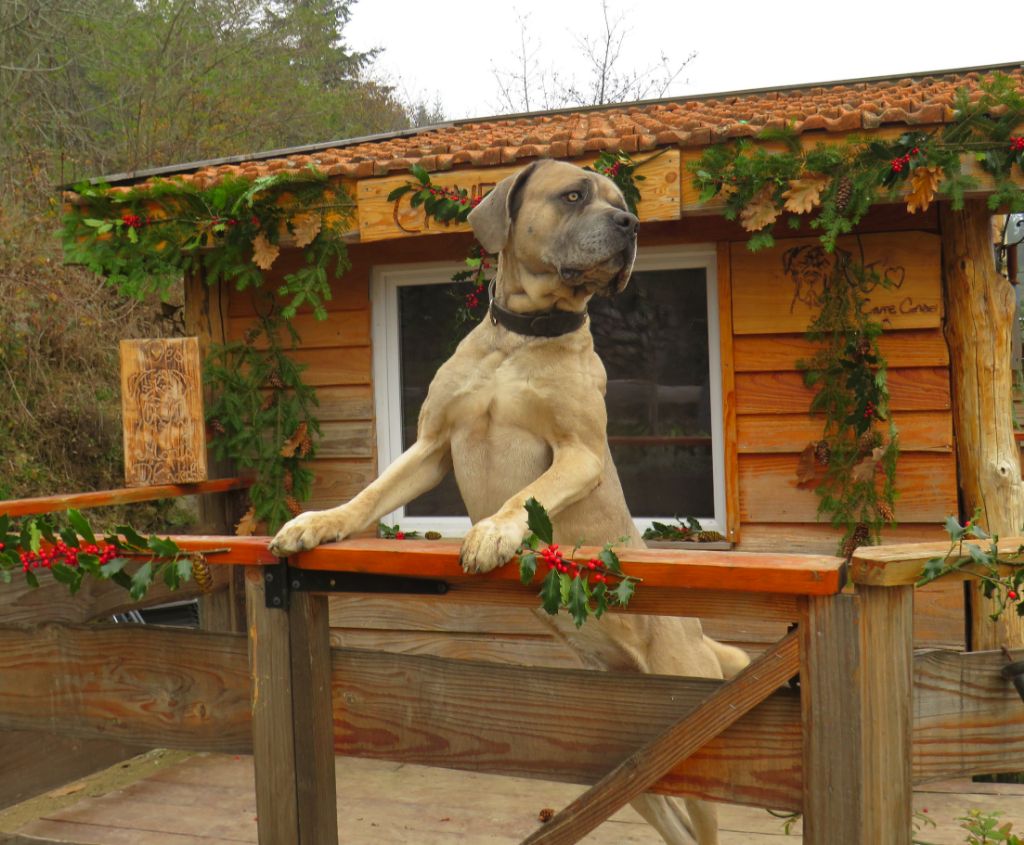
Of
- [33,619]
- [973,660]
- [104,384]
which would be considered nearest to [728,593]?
[973,660]

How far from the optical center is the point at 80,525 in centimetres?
194

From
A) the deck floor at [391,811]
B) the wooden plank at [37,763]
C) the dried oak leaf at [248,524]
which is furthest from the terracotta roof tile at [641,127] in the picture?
the deck floor at [391,811]

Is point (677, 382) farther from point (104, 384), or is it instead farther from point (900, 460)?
point (104, 384)

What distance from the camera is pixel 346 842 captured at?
12.5ft

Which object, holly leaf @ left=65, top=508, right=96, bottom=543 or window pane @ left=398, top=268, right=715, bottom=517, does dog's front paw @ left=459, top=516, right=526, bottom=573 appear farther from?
window pane @ left=398, top=268, right=715, bottom=517

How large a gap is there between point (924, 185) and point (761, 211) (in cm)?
63

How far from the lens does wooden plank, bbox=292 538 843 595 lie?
1538 millimetres

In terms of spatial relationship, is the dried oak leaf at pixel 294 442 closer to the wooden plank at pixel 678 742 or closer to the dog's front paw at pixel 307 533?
the dog's front paw at pixel 307 533

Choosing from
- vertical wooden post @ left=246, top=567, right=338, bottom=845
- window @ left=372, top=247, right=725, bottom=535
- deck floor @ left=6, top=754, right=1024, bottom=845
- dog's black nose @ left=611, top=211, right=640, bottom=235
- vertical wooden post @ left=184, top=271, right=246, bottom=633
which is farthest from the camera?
vertical wooden post @ left=184, top=271, right=246, bottom=633

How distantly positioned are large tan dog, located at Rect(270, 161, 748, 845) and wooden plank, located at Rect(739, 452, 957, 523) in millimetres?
2141

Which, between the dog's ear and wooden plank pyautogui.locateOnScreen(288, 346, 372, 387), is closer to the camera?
the dog's ear

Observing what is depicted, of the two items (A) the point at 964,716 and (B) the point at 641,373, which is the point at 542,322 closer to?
(A) the point at 964,716

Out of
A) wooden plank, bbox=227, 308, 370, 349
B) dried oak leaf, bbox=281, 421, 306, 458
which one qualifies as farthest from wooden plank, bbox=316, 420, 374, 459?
wooden plank, bbox=227, 308, 370, 349

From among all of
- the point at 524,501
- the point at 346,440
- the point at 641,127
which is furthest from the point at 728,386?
the point at 524,501
